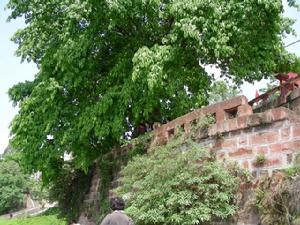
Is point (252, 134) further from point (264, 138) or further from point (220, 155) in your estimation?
point (220, 155)

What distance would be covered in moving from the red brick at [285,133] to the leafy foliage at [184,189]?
0.90 m

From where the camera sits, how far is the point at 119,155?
10633 millimetres

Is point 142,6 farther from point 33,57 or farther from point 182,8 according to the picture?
point 33,57

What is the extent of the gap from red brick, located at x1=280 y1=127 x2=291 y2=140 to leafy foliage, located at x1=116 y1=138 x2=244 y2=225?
904 mm

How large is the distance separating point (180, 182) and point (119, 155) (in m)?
3.75

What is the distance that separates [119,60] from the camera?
1131cm

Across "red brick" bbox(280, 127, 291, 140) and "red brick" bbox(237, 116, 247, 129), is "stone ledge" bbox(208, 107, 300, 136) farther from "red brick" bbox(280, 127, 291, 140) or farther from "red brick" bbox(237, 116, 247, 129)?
"red brick" bbox(280, 127, 291, 140)

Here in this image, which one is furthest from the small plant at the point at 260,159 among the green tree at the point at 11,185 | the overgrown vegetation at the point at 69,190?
the green tree at the point at 11,185

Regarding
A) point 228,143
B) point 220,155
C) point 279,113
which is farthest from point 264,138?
point 220,155

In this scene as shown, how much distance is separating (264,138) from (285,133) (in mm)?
332

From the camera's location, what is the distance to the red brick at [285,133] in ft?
21.1

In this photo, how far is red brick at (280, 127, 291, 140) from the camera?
253 inches

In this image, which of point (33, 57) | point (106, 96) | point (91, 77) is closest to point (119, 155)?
point (106, 96)

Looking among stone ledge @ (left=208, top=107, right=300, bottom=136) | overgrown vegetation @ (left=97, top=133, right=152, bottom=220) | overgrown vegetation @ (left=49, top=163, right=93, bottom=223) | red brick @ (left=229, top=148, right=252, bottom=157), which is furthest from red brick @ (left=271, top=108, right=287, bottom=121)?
overgrown vegetation @ (left=49, top=163, right=93, bottom=223)
